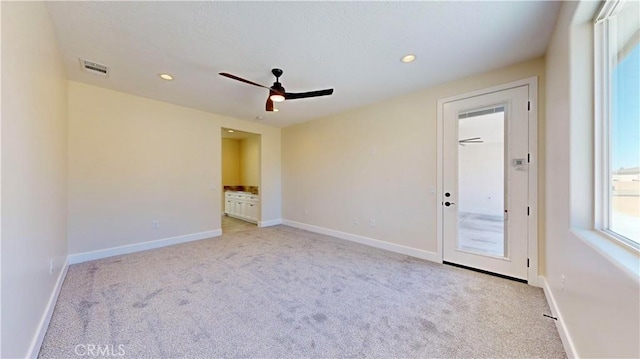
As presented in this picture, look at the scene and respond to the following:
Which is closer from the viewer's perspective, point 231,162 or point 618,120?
point 618,120

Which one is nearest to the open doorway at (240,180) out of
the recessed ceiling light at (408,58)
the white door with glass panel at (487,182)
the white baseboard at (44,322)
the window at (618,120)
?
the white baseboard at (44,322)

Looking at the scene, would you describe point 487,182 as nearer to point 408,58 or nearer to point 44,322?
point 408,58

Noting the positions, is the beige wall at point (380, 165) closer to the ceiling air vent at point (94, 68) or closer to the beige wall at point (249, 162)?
the beige wall at point (249, 162)

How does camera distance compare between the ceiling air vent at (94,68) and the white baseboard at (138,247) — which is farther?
the white baseboard at (138,247)

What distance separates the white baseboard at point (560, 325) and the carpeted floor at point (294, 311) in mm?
49

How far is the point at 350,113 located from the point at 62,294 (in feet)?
15.0

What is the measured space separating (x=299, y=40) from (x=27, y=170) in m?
2.29

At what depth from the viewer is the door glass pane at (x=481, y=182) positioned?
2945 millimetres

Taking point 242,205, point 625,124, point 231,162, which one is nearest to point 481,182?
point 625,124

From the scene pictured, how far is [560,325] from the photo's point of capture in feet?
6.04

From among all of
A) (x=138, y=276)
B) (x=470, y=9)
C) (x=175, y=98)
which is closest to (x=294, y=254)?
(x=138, y=276)

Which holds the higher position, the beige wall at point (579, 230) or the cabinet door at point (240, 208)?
the beige wall at point (579, 230)

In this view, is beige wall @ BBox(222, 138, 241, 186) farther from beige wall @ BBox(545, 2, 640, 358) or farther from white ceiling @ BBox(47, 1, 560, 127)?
beige wall @ BBox(545, 2, 640, 358)

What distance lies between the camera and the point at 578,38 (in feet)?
5.68
